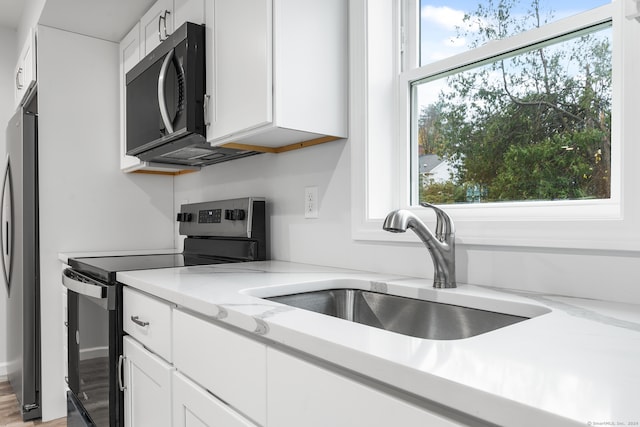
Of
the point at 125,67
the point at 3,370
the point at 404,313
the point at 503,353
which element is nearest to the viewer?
the point at 503,353

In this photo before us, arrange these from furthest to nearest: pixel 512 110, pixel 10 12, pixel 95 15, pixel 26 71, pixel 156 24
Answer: pixel 10 12 < pixel 26 71 < pixel 95 15 < pixel 156 24 < pixel 512 110

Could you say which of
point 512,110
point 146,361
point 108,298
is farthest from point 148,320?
point 512,110

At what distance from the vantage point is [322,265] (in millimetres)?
1717

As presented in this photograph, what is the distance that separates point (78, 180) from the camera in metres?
2.65

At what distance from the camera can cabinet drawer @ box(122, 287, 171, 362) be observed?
1.27m

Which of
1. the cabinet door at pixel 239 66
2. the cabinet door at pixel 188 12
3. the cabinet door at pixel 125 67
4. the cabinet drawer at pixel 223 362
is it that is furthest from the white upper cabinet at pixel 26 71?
the cabinet drawer at pixel 223 362

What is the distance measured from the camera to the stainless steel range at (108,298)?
5.22 ft

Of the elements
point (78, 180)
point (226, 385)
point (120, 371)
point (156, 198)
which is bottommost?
point (120, 371)

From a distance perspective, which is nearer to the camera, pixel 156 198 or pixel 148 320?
pixel 148 320

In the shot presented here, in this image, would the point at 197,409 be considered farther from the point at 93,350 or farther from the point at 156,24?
the point at 156,24

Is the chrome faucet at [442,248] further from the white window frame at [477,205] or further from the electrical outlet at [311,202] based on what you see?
the electrical outlet at [311,202]

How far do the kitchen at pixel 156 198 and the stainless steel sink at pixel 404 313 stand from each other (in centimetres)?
17

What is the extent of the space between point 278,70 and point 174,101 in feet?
2.04

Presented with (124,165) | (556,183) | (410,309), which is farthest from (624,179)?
(124,165)
